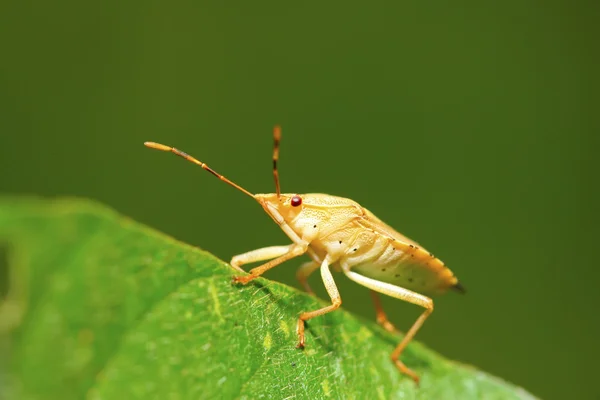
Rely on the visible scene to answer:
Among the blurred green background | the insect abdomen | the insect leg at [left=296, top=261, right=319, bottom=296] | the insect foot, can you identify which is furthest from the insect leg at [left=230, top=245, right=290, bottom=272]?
the blurred green background

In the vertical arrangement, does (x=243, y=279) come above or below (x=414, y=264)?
above

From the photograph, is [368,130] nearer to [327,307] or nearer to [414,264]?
[414,264]

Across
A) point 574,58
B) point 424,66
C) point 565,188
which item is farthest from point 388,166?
point 574,58

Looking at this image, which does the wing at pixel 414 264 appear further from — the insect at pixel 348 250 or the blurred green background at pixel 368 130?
the blurred green background at pixel 368 130

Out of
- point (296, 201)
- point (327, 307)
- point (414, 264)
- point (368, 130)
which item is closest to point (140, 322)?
point (327, 307)

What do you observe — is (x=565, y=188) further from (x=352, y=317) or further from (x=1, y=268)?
(x=1, y=268)

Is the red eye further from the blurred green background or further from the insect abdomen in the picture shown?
the blurred green background
